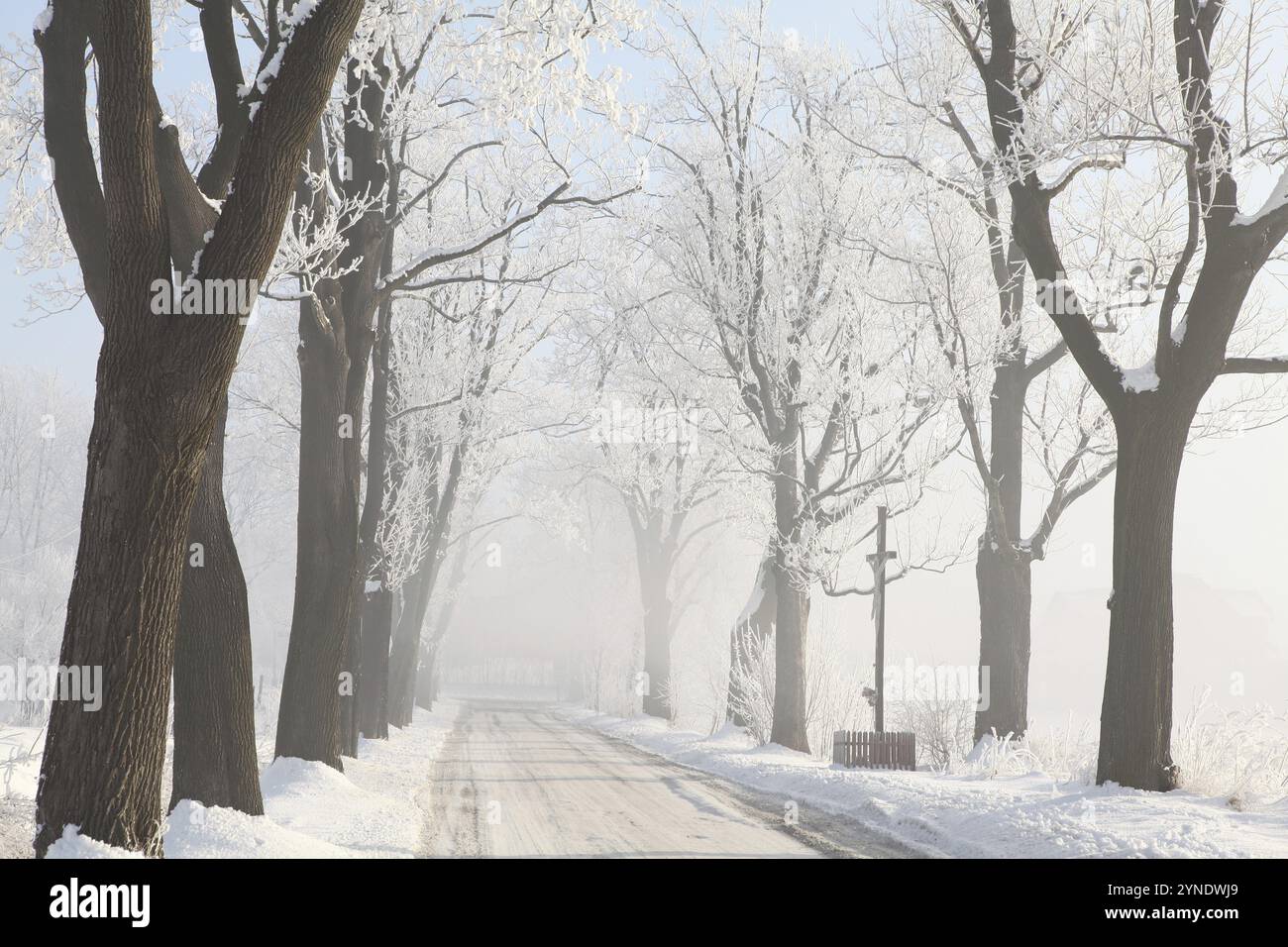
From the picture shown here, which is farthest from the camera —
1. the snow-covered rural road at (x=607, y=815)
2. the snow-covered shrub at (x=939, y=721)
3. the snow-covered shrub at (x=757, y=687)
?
the snow-covered shrub at (x=757, y=687)

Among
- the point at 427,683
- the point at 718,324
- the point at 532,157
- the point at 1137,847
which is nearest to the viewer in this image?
the point at 1137,847

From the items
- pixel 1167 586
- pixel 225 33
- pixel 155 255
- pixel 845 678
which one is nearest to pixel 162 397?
pixel 155 255

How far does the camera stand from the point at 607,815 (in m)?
11.3

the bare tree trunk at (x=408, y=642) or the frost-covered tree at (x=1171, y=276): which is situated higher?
the frost-covered tree at (x=1171, y=276)

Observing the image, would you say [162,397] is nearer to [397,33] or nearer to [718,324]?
[397,33]

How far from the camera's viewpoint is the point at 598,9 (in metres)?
10.5

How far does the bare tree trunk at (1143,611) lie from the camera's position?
390 inches

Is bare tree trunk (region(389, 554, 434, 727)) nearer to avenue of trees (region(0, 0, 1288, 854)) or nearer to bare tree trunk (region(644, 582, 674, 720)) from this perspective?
avenue of trees (region(0, 0, 1288, 854))

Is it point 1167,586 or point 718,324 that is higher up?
point 718,324

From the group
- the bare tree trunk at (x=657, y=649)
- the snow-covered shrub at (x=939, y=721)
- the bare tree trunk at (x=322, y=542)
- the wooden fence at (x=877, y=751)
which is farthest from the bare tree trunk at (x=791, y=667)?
the bare tree trunk at (x=657, y=649)

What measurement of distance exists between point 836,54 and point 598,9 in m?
12.8

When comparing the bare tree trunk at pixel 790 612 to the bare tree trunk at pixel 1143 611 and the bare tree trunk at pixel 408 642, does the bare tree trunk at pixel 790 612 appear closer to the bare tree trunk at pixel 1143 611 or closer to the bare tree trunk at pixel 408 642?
the bare tree trunk at pixel 1143 611

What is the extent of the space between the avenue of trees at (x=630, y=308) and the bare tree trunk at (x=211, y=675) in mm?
34
